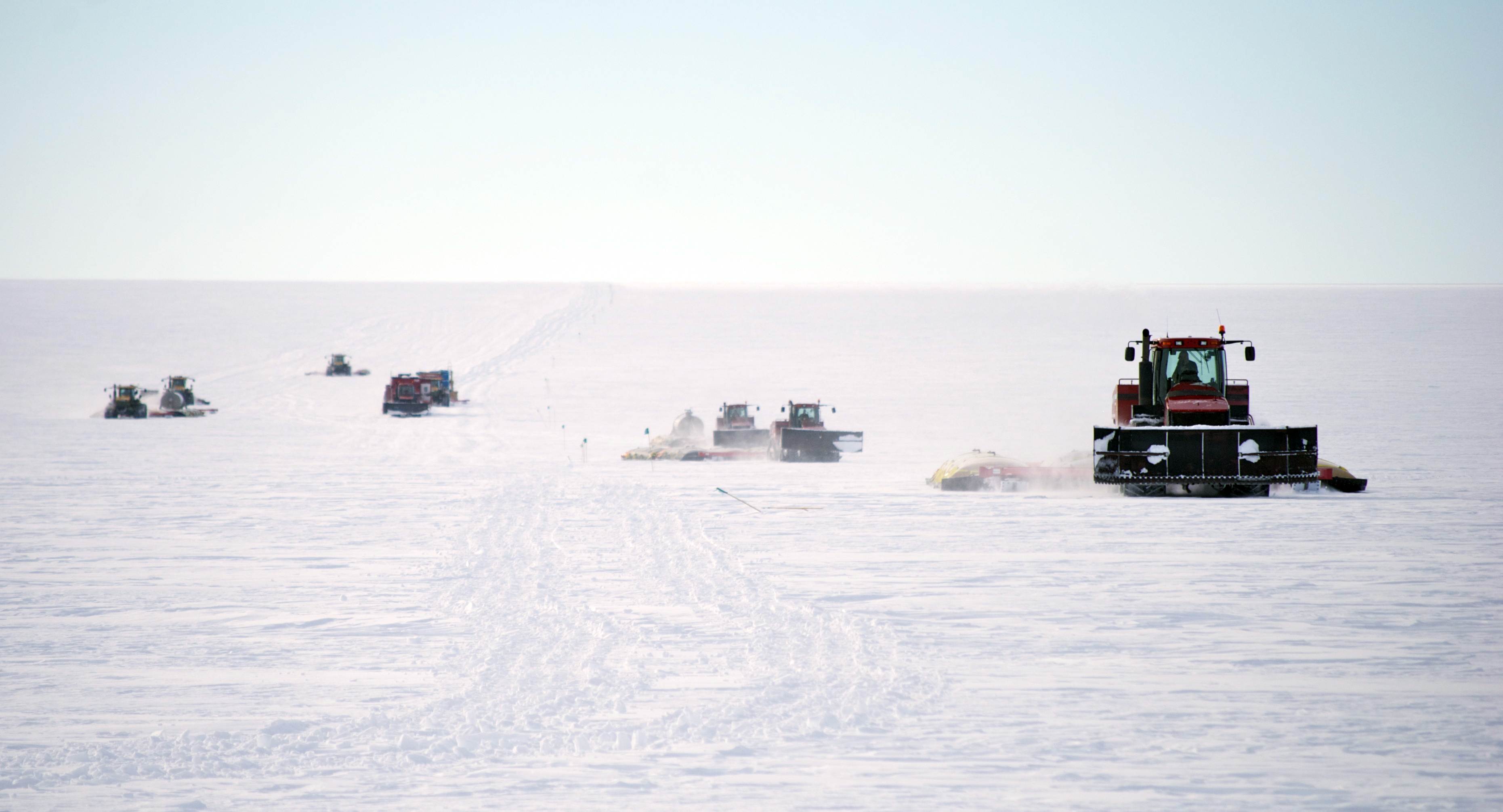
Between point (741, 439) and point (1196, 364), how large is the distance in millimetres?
11637

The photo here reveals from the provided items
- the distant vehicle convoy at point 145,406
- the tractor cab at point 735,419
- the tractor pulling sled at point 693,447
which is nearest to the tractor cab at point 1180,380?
the tractor pulling sled at point 693,447

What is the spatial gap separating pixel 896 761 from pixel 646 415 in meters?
29.6

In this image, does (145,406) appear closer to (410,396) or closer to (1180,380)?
(410,396)

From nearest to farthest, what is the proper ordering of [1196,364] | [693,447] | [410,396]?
[1196,364] → [693,447] → [410,396]

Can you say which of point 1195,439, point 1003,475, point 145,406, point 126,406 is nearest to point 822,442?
point 1003,475

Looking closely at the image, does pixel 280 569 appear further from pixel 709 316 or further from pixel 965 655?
pixel 709 316

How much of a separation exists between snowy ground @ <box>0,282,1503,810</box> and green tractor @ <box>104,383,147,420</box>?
9025 millimetres

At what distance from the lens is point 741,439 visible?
86.0ft

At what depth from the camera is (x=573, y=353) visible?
188 ft

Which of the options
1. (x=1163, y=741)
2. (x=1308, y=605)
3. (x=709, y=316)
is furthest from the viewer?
(x=709, y=316)

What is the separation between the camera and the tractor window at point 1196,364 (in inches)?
654

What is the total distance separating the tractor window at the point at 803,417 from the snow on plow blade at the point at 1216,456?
406 inches

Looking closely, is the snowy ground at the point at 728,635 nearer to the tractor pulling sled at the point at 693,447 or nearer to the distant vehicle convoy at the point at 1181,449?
the distant vehicle convoy at the point at 1181,449

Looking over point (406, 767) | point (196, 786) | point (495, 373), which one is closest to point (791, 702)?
point (406, 767)
